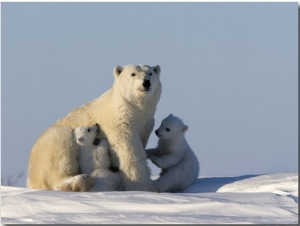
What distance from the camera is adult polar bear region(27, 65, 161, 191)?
9.88 m

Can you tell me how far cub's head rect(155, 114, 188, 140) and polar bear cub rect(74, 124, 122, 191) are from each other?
0.82 meters

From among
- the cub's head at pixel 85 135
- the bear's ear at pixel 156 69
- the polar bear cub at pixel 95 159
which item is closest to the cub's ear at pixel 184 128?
the bear's ear at pixel 156 69

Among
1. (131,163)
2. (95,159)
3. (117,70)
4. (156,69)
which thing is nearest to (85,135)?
(95,159)

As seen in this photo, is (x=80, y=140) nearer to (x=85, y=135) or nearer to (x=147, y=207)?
(x=85, y=135)

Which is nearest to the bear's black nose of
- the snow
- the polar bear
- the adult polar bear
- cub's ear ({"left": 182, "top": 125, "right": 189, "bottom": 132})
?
the adult polar bear

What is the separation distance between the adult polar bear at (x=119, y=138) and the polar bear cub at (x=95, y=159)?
85 millimetres

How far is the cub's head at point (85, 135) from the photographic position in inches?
392

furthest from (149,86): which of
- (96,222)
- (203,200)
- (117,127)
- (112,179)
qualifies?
(96,222)

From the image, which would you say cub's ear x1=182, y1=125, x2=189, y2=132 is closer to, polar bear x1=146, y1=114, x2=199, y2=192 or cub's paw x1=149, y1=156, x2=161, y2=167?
polar bear x1=146, y1=114, x2=199, y2=192

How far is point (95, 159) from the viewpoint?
998 cm

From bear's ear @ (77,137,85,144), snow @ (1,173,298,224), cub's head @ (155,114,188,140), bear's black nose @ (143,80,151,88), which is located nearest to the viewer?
snow @ (1,173,298,224)

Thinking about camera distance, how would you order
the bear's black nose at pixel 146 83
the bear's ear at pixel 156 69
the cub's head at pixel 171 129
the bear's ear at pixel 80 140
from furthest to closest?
1. the cub's head at pixel 171 129
2. the bear's ear at pixel 156 69
3. the bear's ear at pixel 80 140
4. the bear's black nose at pixel 146 83

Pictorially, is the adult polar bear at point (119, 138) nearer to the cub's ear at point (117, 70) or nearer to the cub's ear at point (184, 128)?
the cub's ear at point (117, 70)

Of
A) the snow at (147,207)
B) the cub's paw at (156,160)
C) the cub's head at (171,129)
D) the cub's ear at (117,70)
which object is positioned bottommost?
the snow at (147,207)
